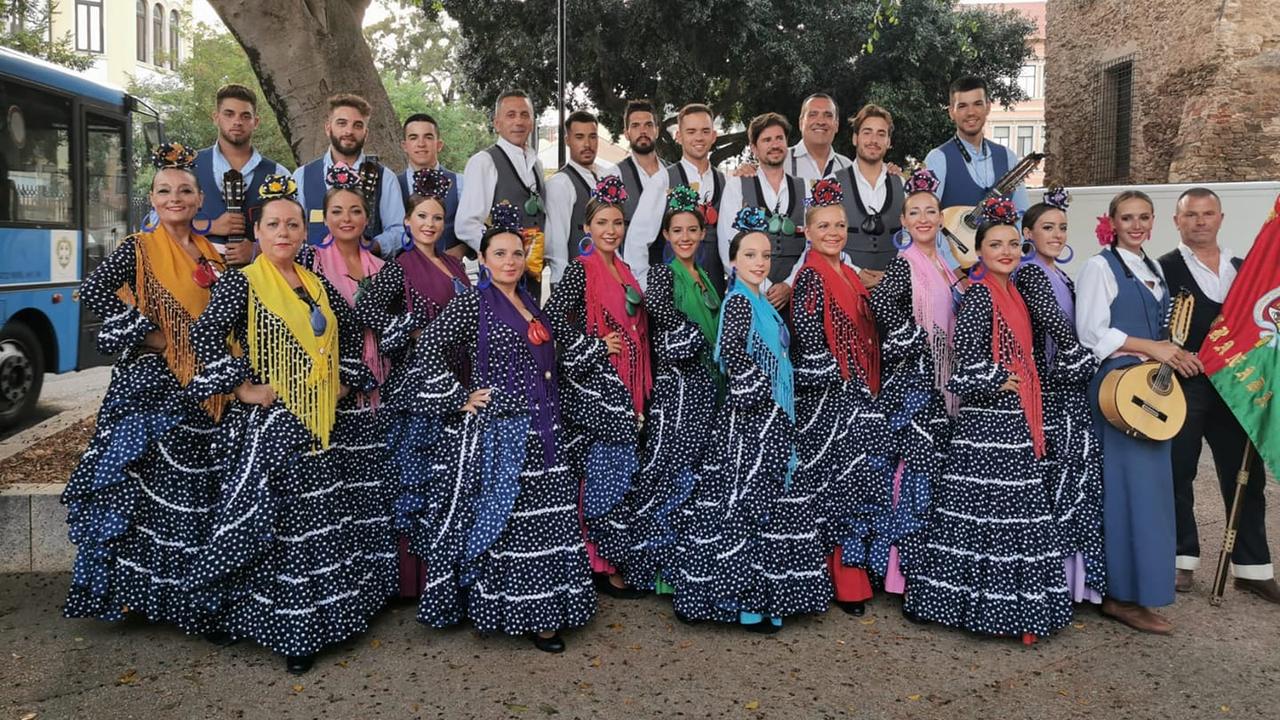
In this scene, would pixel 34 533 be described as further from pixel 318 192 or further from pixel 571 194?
pixel 571 194

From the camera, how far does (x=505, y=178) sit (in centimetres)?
531

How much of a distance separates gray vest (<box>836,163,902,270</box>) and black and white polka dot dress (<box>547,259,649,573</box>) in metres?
1.36

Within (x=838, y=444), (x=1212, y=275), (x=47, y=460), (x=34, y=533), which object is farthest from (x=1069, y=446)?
(x=47, y=460)

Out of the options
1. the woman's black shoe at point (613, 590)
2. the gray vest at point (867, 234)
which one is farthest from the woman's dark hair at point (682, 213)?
the woman's black shoe at point (613, 590)

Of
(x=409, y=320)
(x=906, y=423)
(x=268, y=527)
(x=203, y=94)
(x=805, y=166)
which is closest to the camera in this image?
(x=268, y=527)

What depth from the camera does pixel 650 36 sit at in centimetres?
1811

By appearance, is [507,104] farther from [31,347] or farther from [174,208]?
[31,347]

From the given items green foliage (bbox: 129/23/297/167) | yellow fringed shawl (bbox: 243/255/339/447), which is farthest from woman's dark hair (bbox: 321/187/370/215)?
green foliage (bbox: 129/23/297/167)

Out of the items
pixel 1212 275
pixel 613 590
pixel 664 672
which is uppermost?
pixel 1212 275

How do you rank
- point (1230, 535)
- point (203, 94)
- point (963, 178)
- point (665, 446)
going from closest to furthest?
point (665, 446), point (1230, 535), point (963, 178), point (203, 94)

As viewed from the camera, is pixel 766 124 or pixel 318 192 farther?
pixel 766 124

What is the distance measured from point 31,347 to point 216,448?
568 centimetres

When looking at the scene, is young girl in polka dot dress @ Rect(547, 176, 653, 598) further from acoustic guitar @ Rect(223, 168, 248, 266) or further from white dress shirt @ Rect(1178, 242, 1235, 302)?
white dress shirt @ Rect(1178, 242, 1235, 302)

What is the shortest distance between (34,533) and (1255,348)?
19.8 feet
